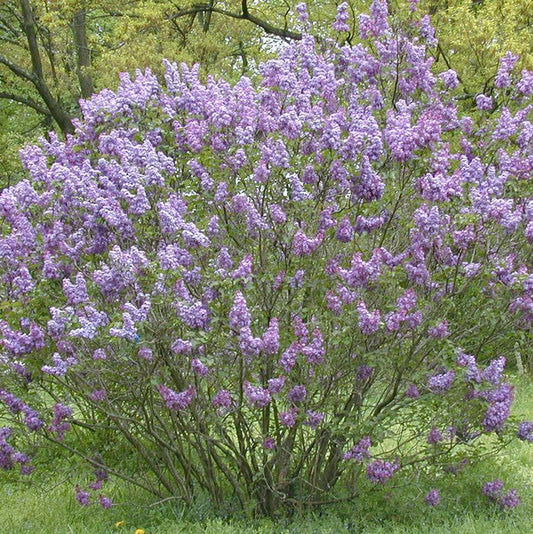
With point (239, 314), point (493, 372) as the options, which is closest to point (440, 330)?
point (493, 372)

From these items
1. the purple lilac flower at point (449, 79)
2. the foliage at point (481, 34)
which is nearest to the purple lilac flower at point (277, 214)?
the purple lilac flower at point (449, 79)

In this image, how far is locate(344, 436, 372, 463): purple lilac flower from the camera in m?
5.19

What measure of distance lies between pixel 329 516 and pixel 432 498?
2.40ft

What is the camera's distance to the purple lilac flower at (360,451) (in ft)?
17.0

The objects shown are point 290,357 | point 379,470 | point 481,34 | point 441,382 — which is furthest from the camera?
point 481,34

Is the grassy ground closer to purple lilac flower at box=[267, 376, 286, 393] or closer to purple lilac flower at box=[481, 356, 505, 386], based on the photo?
purple lilac flower at box=[481, 356, 505, 386]

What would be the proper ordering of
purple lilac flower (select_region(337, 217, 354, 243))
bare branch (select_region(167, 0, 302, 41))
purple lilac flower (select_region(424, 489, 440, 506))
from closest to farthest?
purple lilac flower (select_region(337, 217, 354, 243))
purple lilac flower (select_region(424, 489, 440, 506))
bare branch (select_region(167, 0, 302, 41))

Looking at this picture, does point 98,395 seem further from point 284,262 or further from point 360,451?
point 360,451

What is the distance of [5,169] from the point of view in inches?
798

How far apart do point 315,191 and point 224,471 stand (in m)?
2.03

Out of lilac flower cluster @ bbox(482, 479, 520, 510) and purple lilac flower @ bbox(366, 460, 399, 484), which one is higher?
purple lilac flower @ bbox(366, 460, 399, 484)

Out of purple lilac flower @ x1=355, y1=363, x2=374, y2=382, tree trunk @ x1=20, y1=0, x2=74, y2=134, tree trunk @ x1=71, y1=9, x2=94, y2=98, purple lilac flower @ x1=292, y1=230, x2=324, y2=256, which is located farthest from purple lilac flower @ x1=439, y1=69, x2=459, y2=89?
tree trunk @ x1=71, y1=9, x2=94, y2=98

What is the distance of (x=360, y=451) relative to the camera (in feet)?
17.1

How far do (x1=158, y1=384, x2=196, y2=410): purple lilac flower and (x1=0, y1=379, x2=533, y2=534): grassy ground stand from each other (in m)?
0.93
